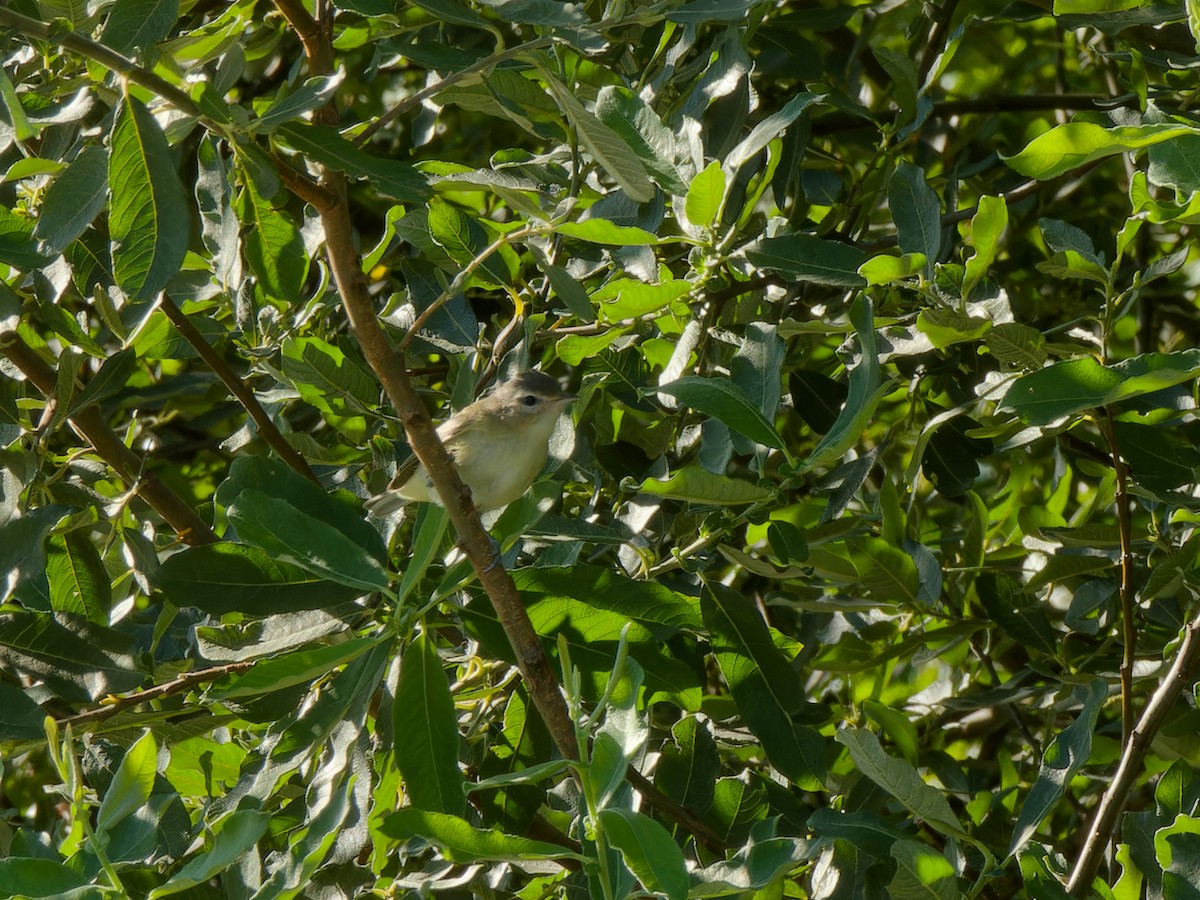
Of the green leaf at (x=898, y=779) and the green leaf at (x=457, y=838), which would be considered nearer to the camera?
the green leaf at (x=457, y=838)

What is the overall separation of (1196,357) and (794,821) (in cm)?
114

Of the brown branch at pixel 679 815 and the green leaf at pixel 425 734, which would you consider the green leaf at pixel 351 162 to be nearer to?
the green leaf at pixel 425 734

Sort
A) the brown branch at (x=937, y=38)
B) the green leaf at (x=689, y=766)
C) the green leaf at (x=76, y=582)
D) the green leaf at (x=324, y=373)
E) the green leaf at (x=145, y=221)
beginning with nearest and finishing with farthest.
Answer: the green leaf at (x=145, y=221) < the green leaf at (x=689, y=766) < the green leaf at (x=324, y=373) < the green leaf at (x=76, y=582) < the brown branch at (x=937, y=38)

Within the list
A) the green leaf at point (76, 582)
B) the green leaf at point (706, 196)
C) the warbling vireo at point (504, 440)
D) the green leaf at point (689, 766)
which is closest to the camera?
the green leaf at point (706, 196)

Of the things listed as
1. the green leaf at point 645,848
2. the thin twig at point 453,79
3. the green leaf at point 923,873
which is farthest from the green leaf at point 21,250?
the green leaf at point 923,873

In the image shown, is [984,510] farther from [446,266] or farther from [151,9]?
[151,9]

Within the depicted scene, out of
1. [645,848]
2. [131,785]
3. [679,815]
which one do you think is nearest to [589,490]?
[679,815]

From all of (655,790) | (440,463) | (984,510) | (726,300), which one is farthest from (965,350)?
(440,463)

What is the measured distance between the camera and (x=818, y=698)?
151 inches

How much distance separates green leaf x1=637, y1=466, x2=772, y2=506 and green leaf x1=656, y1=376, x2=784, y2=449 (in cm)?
8

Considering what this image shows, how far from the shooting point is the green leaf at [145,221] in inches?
71.6

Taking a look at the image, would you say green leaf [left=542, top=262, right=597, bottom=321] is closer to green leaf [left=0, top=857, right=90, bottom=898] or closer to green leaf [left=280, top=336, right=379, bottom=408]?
green leaf [left=280, top=336, right=379, bottom=408]

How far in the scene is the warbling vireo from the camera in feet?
10.6

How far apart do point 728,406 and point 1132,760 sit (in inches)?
38.5
